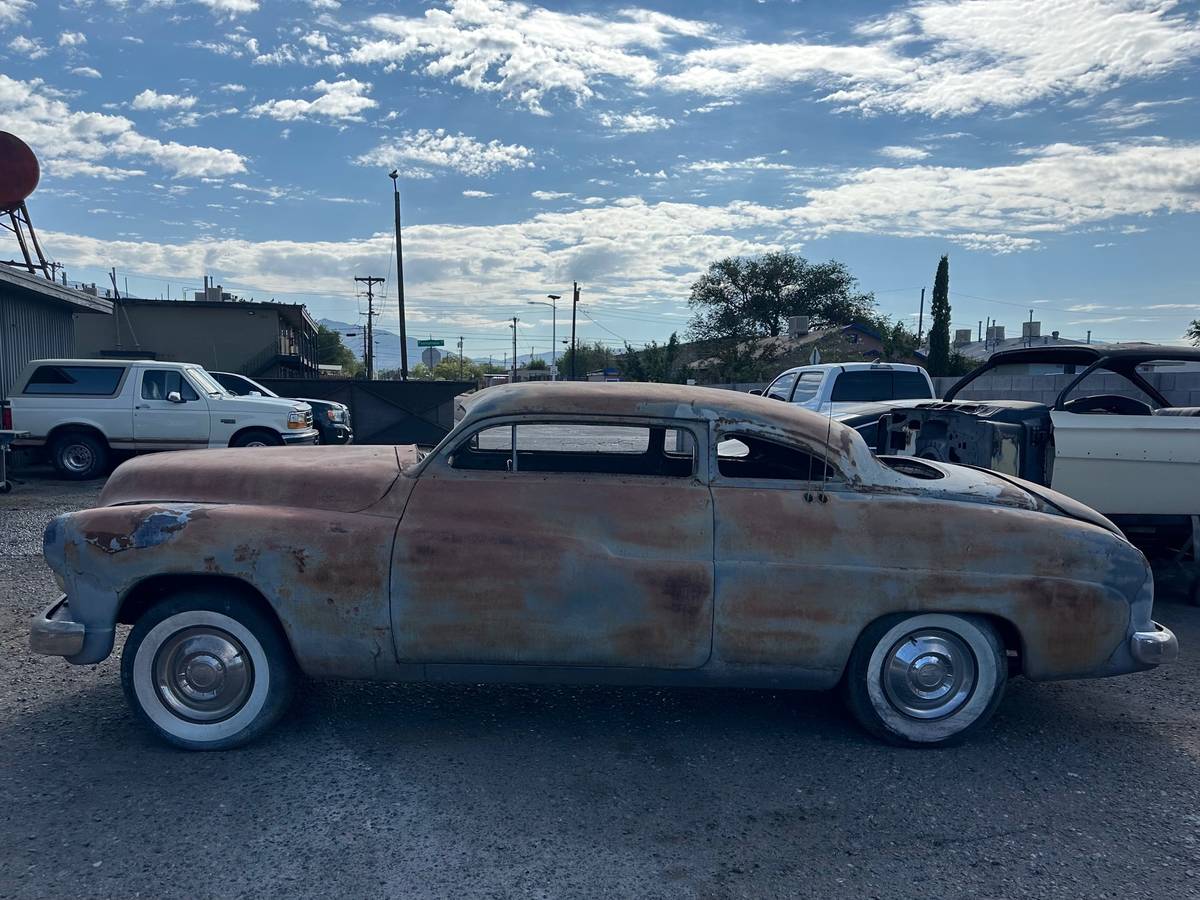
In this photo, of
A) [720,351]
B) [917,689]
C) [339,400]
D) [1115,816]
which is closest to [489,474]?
[917,689]

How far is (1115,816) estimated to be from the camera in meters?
3.46

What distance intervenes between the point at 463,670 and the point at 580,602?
0.61 metres

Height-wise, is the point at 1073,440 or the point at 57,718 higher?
the point at 1073,440

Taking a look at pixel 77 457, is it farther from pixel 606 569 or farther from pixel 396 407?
pixel 606 569

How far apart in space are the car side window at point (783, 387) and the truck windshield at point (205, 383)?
8573mm

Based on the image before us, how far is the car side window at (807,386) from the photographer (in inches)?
463

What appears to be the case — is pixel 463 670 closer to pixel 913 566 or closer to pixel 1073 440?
pixel 913 566

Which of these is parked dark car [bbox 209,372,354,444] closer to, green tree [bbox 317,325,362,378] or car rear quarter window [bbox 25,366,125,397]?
car rear quarter window [bbox 25,366,125,397]

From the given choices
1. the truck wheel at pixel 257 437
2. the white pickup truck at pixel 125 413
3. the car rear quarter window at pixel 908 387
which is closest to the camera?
the car rear quarter window at pixel 908 387

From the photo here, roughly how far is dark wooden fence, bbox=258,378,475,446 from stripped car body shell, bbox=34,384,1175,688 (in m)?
16.1

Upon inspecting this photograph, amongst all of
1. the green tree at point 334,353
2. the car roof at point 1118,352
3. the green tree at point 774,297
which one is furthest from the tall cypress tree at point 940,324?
the green tree at point 334,353

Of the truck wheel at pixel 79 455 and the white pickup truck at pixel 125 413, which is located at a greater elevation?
the white pickup truck at pixel 125 413

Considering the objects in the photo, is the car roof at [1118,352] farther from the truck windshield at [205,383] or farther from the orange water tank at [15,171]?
the orange water tank at [15,171]

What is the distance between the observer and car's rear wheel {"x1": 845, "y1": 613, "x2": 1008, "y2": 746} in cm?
396
